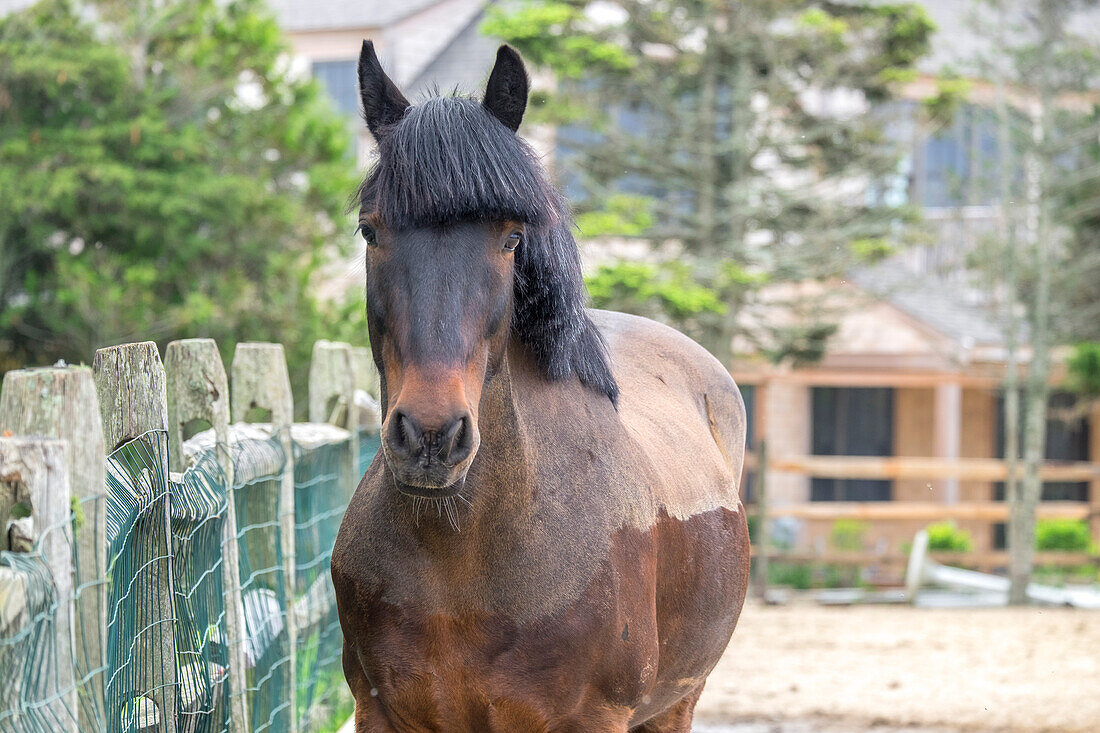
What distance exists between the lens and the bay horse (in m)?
2.10

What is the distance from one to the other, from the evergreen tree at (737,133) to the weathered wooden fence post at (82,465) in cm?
857

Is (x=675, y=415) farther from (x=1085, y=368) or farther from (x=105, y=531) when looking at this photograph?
(x=1085, y=368)

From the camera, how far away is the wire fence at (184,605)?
1895mm

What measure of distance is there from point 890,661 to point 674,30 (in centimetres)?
676

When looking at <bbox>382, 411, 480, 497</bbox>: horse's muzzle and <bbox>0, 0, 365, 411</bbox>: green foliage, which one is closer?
<bbox>382, 411, 480, 497</bbox>: horse's muzzle

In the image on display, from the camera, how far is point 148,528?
2725 mm

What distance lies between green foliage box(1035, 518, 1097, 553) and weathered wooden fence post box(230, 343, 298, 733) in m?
11.2

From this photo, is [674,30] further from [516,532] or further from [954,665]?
[516,532]

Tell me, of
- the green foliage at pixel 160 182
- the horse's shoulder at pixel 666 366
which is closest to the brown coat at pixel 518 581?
the horse's shoulder at pixel 666 366

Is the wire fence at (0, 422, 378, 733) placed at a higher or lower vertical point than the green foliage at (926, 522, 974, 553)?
higher

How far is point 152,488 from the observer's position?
107 inches

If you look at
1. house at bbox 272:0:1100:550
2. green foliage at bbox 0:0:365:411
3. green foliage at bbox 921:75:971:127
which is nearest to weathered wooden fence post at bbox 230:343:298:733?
green foliage at bbox 0:0:365:411

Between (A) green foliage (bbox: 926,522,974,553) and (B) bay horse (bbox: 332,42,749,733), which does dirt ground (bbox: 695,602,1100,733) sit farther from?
(B) bay horse (bbox: 332,42,749,733)

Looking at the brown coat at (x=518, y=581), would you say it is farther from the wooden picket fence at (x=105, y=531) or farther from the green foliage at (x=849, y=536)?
the green foliage at (x=849, y=536)
